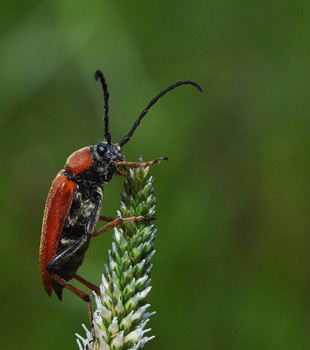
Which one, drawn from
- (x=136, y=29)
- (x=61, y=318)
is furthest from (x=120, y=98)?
(x=61, y=318)

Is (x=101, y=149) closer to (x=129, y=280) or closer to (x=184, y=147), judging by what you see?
(x=129, y=280)

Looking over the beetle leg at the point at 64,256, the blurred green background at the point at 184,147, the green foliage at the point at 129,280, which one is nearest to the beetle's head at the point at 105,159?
the beetle leg at the point at 64,256

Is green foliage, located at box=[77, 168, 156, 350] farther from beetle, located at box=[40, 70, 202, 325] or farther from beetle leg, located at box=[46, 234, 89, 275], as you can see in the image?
beetle leg, located at box=[46, 234, 89, 275]

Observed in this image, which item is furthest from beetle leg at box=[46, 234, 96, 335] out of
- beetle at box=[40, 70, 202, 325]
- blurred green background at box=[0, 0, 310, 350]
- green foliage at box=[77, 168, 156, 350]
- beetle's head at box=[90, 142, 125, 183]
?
blurred green background at box=[0, 0, 310, 350]

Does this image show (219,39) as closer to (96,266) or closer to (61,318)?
(96,266)

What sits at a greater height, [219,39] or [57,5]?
[57,5]

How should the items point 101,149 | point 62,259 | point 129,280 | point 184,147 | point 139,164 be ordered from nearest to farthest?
1. point 129,280
2. point 139,164
3. point 62,259
4. point 101,149
5. point 184,147

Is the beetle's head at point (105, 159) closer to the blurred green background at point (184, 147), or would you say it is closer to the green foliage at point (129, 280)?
the green foliage at point (129, 280)

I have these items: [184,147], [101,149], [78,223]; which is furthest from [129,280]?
[184,147]
